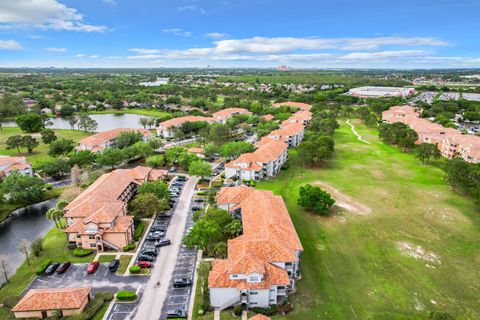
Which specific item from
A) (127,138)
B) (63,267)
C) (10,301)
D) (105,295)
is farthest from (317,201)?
(127,138)

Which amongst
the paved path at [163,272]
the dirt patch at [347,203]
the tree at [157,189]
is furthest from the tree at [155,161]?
the dirt patch at [347,203]

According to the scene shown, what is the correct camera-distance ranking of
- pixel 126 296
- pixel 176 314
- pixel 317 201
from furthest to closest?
pixel 317 201
pixel 126 296
pixel 176 314

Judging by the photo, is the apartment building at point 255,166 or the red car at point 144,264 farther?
the apartment building at point 255,166

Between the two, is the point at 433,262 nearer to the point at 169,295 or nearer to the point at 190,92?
the point at 169,295

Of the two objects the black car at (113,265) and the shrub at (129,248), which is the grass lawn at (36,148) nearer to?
the shrub at (129,248)

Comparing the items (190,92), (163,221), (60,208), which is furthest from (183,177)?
(190,92)

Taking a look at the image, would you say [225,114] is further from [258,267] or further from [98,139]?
[258,267]

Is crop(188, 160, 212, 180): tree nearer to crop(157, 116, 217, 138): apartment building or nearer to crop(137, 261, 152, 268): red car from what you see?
crop(137, 261, 152, 268): red car
